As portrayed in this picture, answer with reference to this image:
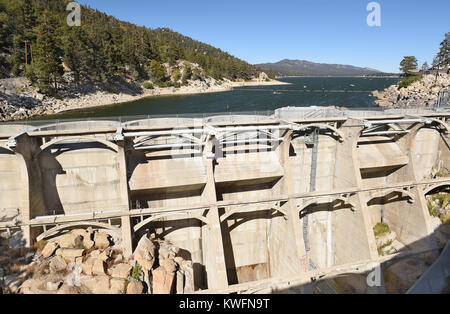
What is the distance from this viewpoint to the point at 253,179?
15.9 m

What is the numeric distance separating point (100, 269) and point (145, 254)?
2.04 m

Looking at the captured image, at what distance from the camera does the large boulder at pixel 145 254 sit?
12312 mm

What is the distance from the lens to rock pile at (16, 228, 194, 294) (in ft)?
35.1

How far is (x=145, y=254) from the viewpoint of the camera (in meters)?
12.5

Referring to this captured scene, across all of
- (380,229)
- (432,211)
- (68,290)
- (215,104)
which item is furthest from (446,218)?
(215,104)

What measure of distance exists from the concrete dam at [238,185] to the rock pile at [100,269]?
764 mm

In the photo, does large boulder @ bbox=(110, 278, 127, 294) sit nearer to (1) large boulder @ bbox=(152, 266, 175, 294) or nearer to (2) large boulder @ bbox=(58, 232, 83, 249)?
(1) large boulder @ bbox=(152, 266, 175, 294)

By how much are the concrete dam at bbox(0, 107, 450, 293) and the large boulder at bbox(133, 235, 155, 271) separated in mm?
678

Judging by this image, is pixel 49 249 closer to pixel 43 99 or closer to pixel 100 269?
pixel 100 269

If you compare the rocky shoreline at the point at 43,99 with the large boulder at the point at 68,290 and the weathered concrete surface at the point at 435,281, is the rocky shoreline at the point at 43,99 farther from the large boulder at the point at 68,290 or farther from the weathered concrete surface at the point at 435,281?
the weathered concrete surface at the point at 435,281

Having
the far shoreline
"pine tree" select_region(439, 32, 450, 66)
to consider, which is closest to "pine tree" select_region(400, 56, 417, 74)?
"pine tree" select_region(439, 32, 450, 66)

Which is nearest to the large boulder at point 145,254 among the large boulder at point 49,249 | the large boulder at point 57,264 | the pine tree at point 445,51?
the large boulder at point 57,264

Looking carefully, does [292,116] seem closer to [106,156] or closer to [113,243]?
[106,156]

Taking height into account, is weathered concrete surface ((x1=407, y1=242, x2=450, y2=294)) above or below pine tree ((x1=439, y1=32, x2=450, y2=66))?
below
